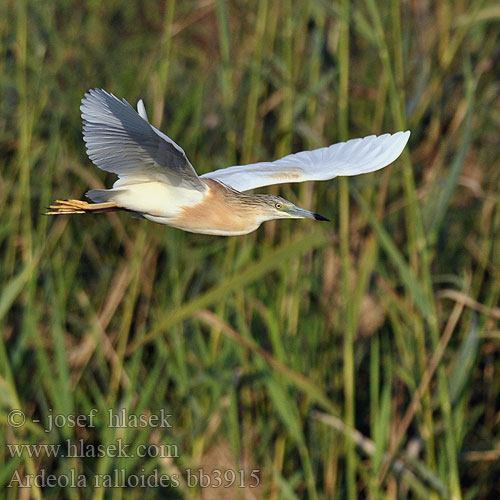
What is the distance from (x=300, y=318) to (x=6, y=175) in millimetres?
1198

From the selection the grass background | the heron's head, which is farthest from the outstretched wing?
the grass background

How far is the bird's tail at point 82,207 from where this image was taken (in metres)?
2.27

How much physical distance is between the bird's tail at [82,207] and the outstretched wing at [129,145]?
0.08 m

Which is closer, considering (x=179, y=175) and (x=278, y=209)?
(x=179, y=175)

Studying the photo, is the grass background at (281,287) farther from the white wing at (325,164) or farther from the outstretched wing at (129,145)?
the outstretched wing at (129,145)

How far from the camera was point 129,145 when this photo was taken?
206 centimetres

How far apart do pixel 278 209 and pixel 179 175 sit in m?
0.32

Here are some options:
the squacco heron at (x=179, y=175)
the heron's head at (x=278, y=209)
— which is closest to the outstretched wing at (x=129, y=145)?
the squacco heron at (x=179, y=175)

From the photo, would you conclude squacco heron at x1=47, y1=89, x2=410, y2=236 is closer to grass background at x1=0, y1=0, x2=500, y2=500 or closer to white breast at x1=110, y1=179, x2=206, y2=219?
white breast at x1=110, y1=179, x2=206, y2=219

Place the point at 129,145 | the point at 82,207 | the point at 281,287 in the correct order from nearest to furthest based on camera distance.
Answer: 1. the point at 129,145
2. the point at 82,207
3. the point at 281,287

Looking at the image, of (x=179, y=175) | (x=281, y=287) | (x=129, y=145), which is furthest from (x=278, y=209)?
(x=281, y=287)

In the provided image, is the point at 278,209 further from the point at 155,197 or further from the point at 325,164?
the point at 155,197

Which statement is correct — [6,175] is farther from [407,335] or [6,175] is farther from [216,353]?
[407,335]

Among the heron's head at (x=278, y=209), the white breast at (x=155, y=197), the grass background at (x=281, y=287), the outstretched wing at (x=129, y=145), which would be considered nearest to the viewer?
the outstretched wing at (x=129, y=145)
